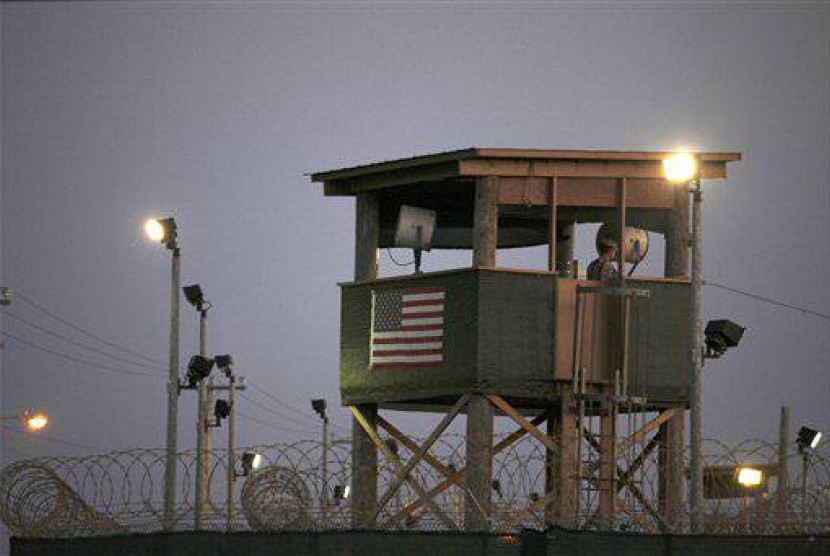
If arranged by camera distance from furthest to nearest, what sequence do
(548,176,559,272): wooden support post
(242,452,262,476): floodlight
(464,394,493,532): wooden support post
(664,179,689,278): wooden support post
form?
1. (242,452,262,476): floodlight
2. (664,179,689,278): wooden support post
3. (548,176,559,272): wooden support post
4. (464,394,493,532): wooden support post

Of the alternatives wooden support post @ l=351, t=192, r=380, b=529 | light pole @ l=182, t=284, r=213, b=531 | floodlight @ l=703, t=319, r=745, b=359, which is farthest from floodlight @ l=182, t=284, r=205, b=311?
floodlight @ l=703, t=319, r=745, b=359

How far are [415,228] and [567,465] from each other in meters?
5.39

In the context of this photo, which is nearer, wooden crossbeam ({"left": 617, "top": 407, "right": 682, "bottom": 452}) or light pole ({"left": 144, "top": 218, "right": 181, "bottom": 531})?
wooden crossbeam ({"left": 617, "top": 407, "right": 682, "bottom": 452})

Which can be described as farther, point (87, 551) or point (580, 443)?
point (580, 443)

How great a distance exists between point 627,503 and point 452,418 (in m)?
3.43

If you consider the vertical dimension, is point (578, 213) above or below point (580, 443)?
above

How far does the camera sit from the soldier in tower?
34.5m

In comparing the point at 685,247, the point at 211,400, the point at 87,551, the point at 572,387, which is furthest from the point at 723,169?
the point at 211,400

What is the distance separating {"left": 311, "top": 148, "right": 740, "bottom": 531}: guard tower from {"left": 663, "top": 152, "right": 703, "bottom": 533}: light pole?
3275 millimetres

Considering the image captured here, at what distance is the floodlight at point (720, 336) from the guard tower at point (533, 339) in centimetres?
73

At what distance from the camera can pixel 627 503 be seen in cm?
3447

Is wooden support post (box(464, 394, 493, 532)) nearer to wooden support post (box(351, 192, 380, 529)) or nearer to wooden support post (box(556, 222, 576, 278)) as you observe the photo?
wooden support post (box(351, 192, 380, 529))

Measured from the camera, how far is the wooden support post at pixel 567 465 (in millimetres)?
32219

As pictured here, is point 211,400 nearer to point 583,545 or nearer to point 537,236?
point 537,236
